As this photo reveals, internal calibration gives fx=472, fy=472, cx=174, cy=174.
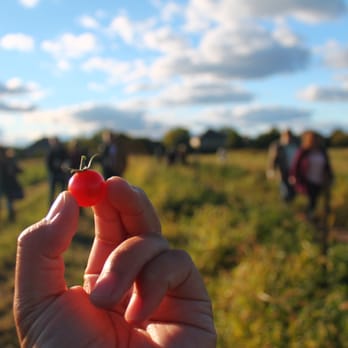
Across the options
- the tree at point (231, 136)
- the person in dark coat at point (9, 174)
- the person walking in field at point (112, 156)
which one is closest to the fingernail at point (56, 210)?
the person in dark coat at point (9, 174)

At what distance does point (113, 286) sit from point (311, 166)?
7.61m

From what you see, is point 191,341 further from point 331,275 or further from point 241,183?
point 241,183

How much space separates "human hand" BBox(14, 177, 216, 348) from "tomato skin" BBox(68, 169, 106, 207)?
0.03 metres

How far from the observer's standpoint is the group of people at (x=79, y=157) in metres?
9.52

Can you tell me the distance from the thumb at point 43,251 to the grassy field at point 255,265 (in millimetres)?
3918

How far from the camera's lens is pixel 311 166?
27.6 ft

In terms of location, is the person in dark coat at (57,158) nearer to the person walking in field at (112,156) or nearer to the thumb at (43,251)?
the person walking in field at (112,156)

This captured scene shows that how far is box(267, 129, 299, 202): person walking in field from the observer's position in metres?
10.2

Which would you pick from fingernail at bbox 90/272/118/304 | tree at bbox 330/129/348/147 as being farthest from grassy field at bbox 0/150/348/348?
tree at bbox 330/129/348/147

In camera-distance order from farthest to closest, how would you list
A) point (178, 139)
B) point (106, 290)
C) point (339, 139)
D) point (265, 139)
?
point (339, 139), point (265, 139), point (178, 139), point (106, 290)

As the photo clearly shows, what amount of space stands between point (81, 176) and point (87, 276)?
0.41 meters

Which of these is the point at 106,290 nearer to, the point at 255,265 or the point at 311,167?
the point at 255,265

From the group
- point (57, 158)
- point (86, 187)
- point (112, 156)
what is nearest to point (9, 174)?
point (112, 156)

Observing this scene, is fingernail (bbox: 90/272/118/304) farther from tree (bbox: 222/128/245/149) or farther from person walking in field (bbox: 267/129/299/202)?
person walking in field (bbox: 267/129/299/202)
